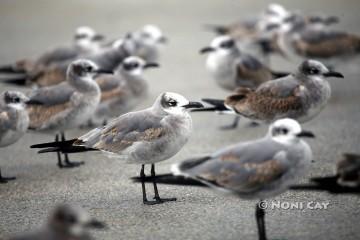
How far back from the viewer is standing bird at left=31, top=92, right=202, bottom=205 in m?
4.67

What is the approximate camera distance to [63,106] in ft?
19.4

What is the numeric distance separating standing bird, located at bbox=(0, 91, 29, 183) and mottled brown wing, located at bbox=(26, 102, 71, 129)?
28 cm

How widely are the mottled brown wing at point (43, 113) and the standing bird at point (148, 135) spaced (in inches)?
40.5

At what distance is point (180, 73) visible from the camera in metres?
9.20

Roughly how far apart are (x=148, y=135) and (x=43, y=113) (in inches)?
61.5

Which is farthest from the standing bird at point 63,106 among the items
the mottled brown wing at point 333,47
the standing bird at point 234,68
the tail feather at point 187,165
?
the mottled brown wing at point 333,47

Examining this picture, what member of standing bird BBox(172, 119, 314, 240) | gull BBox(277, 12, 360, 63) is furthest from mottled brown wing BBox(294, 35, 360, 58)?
standing bird BBox(172, 119, 314, 240)

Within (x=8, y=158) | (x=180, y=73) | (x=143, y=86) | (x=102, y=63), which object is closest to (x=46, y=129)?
(x=8, y=158)

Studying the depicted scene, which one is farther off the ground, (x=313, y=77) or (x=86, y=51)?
(x=86, y=51)

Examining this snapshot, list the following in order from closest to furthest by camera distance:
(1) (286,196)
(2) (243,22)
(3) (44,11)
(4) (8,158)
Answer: (1) (286,196)
(4) (8,158)
(2) (243,22)
(3) (44,11)

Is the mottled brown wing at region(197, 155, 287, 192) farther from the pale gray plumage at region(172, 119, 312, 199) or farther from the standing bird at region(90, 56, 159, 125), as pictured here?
the standing bird at region(90, 56, 159, 125)

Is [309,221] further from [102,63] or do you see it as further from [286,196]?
[102,63]

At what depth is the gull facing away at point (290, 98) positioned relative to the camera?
221 inches

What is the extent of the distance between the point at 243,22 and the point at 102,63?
277 centimetres
